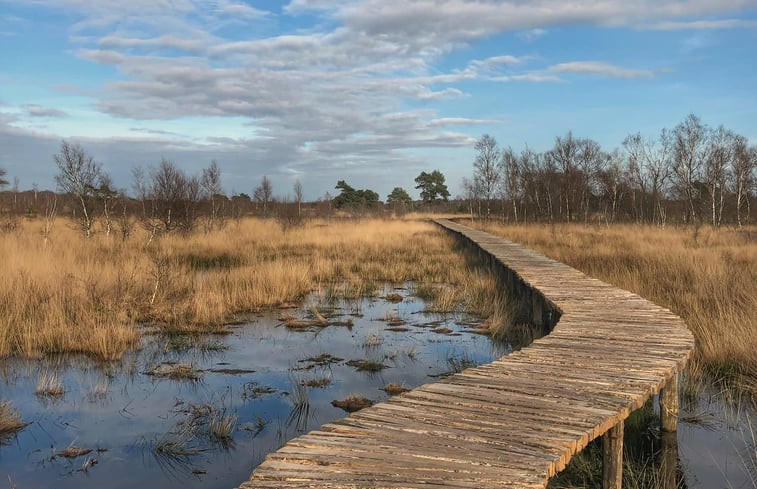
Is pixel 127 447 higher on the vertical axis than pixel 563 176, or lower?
lower

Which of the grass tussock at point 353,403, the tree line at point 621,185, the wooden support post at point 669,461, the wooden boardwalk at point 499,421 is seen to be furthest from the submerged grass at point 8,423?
the tree line at point 621,185

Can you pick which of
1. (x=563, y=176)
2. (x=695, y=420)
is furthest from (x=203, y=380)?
(x=563, y=176)

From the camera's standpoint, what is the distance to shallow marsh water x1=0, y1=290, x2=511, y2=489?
3963 mm

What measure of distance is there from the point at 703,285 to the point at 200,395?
25.0ft

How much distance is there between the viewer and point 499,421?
3059 millimetres

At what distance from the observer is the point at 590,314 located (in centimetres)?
614

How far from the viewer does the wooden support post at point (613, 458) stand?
328cm

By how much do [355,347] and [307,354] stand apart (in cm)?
64

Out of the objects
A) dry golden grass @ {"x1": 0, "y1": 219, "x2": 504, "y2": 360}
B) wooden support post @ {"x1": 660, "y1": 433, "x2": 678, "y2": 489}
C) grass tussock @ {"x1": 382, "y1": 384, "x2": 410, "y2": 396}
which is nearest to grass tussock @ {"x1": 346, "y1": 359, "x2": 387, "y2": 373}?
grass tussock @ {"x1": 382, "y1": 384, "x2": 410, "y2": 396}

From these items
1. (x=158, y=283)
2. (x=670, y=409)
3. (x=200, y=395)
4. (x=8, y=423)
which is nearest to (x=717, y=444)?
(x=670, y=409)

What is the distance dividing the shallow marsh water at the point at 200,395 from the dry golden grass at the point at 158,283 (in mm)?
608

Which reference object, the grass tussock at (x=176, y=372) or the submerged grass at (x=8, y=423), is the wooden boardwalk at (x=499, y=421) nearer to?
the submerged grass at (x=8, y=423)

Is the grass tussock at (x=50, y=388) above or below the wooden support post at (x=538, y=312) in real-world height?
below

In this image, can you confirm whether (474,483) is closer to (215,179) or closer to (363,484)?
(363,484)
